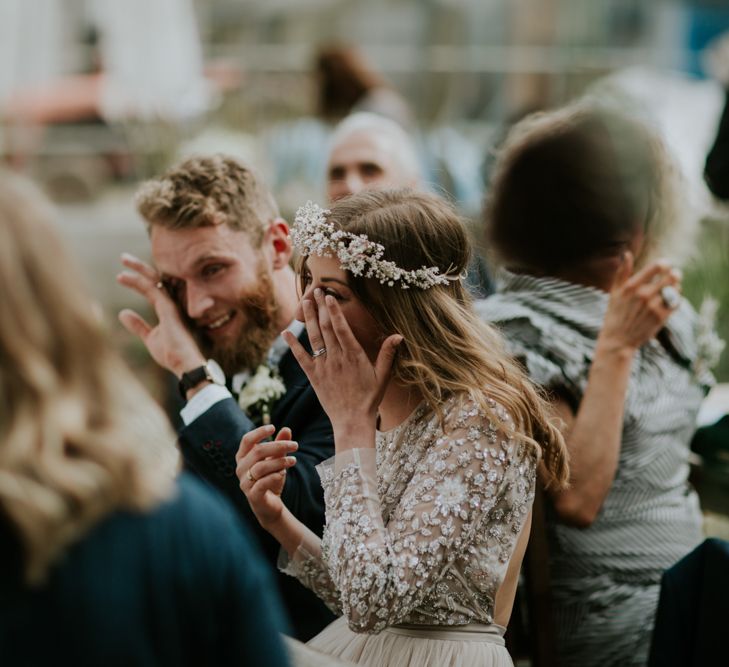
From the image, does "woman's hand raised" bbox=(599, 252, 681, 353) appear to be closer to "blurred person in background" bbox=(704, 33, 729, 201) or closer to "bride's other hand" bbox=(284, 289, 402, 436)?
"bride's other hand" bbox=(284, 289, 402, 436)

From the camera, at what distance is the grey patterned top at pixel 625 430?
2.65 m

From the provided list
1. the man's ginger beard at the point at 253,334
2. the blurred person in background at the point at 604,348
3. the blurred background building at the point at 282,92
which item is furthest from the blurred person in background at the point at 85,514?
the blurred background building at the point at 282,92

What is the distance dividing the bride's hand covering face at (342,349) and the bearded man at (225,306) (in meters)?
0.38

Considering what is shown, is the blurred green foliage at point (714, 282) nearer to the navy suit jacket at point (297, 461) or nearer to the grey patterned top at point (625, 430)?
the grey patterned top at point (625, 430)

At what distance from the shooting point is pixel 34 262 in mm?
1198

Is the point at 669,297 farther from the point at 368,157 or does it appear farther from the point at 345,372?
the point at 368,157

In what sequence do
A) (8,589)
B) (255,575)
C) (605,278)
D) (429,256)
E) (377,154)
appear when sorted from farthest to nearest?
(377,154) < (605,278) < (429,256) < (255,575) < (8,589)

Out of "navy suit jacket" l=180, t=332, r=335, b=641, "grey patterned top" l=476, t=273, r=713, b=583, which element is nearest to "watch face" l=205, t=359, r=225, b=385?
"navy suit jacket" l=180, t=332, r=335, b=641

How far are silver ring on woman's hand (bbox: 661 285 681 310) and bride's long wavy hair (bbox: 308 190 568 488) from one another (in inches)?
23.3

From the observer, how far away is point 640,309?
2.54 m

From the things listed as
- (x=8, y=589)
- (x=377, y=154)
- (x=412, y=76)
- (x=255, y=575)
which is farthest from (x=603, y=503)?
(x=412, y=76)

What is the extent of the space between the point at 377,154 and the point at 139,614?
336cm

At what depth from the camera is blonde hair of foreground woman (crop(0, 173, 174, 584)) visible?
1.13m

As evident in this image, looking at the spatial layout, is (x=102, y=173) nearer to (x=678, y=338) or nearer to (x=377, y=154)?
(x=377, y=154)
